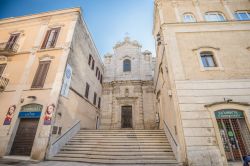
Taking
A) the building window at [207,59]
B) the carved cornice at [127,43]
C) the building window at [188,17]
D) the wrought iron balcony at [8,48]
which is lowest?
the building window at [207,59]

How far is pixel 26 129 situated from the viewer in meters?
8.80

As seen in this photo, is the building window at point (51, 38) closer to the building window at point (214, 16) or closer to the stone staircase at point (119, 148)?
the stone staircase at point (119, 148)

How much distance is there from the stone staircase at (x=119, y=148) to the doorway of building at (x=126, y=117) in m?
6.23

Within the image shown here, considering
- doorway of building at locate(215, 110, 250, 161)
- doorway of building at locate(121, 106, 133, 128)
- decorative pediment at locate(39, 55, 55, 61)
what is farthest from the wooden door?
doorway of building at locate(215, 110, 250, 161)

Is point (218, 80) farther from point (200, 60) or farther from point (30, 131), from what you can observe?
point (30, 131)

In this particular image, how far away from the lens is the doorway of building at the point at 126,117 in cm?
1689

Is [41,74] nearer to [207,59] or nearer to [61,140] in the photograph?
[61,140]

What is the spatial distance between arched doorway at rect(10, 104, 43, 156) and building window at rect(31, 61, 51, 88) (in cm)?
153

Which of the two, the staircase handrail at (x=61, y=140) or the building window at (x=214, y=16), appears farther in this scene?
the building window at (x=214, y=16)

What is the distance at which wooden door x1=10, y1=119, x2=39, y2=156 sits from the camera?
8304 millimetres

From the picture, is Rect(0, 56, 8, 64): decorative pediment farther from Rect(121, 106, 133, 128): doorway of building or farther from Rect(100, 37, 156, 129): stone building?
Rect(121, 106, 133, 128): doorway of building

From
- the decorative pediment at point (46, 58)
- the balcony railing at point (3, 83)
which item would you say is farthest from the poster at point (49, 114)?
the balcony railing at point (3, 83)

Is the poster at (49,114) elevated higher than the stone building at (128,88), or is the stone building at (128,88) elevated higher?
the stone building at (128,88)

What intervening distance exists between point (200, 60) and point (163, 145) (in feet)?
19.8
